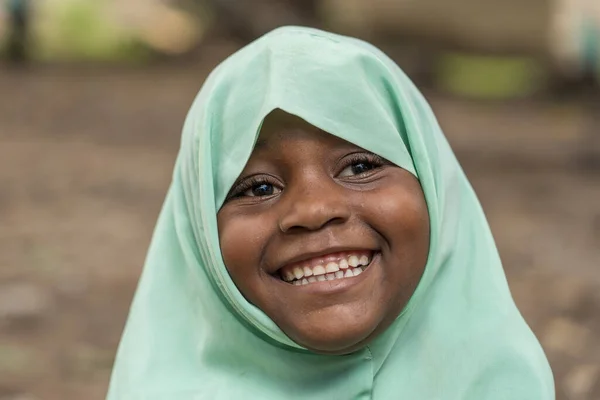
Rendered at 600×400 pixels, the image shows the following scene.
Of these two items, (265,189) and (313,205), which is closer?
(313,205)

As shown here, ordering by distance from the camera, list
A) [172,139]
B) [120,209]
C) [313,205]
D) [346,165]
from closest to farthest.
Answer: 1. [313,205]
2. [346,165]
3. [120,209]
4. [172,139]

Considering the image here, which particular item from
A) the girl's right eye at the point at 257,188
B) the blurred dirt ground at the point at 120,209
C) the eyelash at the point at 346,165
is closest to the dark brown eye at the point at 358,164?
the eyelash at the point at 346,165

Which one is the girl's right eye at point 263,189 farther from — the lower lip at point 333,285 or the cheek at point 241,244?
the lower lip at point 333,285

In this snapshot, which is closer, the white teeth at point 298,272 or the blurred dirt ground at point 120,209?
the white teeth at point 298,272

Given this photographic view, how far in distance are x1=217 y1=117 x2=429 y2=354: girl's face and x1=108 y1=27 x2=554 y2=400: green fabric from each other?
0.04m

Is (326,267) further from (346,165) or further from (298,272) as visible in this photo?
(346,165)

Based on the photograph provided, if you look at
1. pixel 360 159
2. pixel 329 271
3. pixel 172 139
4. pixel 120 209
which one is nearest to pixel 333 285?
pixel 329 271

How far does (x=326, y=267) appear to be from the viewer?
2127 mm

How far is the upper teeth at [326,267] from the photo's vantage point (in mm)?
2127

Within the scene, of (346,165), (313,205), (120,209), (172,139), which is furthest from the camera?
(172,139)

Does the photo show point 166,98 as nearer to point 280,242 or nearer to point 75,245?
point 75,245

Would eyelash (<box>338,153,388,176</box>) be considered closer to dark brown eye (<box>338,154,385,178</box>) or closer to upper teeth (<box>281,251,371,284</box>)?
dark brown eye (<box>338,154,385,178</box>)

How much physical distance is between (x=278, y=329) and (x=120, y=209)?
4858mm

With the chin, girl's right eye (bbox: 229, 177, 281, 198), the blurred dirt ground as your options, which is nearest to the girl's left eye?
girl's right eye (bbox: 229, 177, 281, 198)
